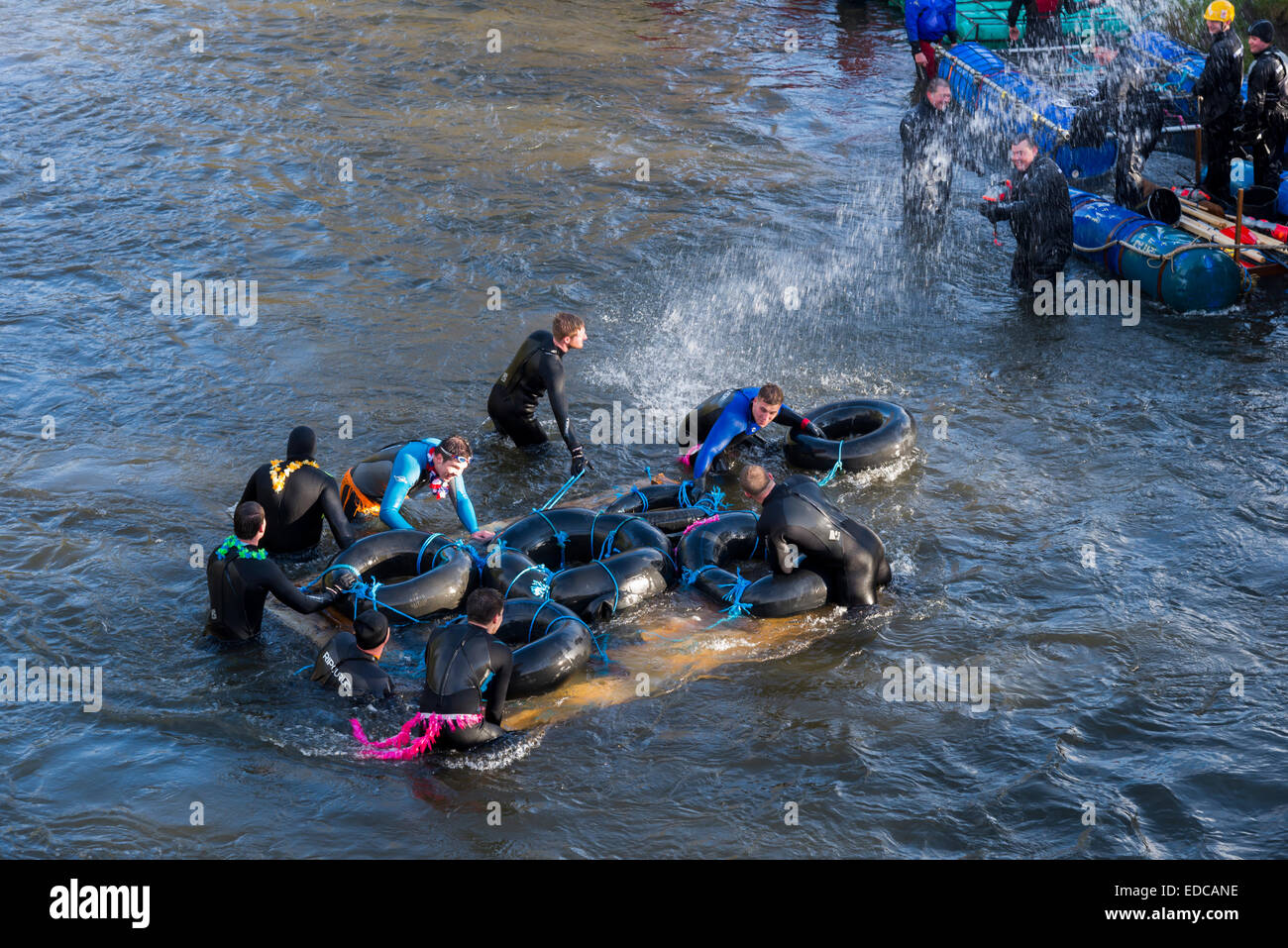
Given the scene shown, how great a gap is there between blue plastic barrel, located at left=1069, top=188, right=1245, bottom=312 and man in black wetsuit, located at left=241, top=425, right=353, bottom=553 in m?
9.28

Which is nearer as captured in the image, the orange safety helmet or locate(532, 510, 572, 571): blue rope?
locate(532, 510, 572, 571): blue rope

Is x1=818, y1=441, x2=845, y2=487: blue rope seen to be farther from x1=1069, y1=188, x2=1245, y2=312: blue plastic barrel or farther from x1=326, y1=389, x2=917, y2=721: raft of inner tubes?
x1=1069, y1=188, x2=1245, y2=312: blue plastic barrel

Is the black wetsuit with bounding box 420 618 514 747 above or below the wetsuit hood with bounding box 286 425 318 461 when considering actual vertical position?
below

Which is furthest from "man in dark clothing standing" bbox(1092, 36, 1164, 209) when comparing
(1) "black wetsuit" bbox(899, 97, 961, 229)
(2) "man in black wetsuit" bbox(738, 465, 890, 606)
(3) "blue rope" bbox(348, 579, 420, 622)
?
(3) "blue rope" bbox(348, 579, 420, 622)

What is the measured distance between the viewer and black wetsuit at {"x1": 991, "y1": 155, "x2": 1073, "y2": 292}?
41.1 ft

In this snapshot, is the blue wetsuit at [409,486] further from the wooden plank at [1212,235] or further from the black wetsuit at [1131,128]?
the black wetsuit at [1131,128]

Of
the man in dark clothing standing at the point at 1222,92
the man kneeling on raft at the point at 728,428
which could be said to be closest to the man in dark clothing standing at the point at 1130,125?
the man in dark clothing standing at the point at 1222,92

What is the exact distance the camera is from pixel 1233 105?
1350cm

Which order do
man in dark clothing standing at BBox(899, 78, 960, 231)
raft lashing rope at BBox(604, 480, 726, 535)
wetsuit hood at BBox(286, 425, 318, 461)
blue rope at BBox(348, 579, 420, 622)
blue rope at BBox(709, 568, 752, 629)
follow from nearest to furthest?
blue rope at BBox(348, 579, 420, 622), blue rope at BBox(709, 568, 752, 629), wetsuit hood at BBox(286, 425, 318, 461), raft lashing rope at BBox(604, 480, 726, 535), man in dark clothing standing at BBox(899, 78, 960, 231)

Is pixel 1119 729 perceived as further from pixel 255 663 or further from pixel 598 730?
pixel 255 663

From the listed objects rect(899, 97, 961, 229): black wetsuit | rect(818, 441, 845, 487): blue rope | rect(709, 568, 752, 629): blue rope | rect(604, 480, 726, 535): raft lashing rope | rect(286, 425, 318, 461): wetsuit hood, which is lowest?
rect(709, 568, 752, 629): blue rope

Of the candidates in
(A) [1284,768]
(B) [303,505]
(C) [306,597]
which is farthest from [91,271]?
(A) [1284,768]

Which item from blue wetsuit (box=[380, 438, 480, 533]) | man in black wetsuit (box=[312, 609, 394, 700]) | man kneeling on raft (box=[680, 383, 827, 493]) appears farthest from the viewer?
man kneeling on raft (box=[680, 383, 827, 493])

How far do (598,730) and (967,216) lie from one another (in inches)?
418
